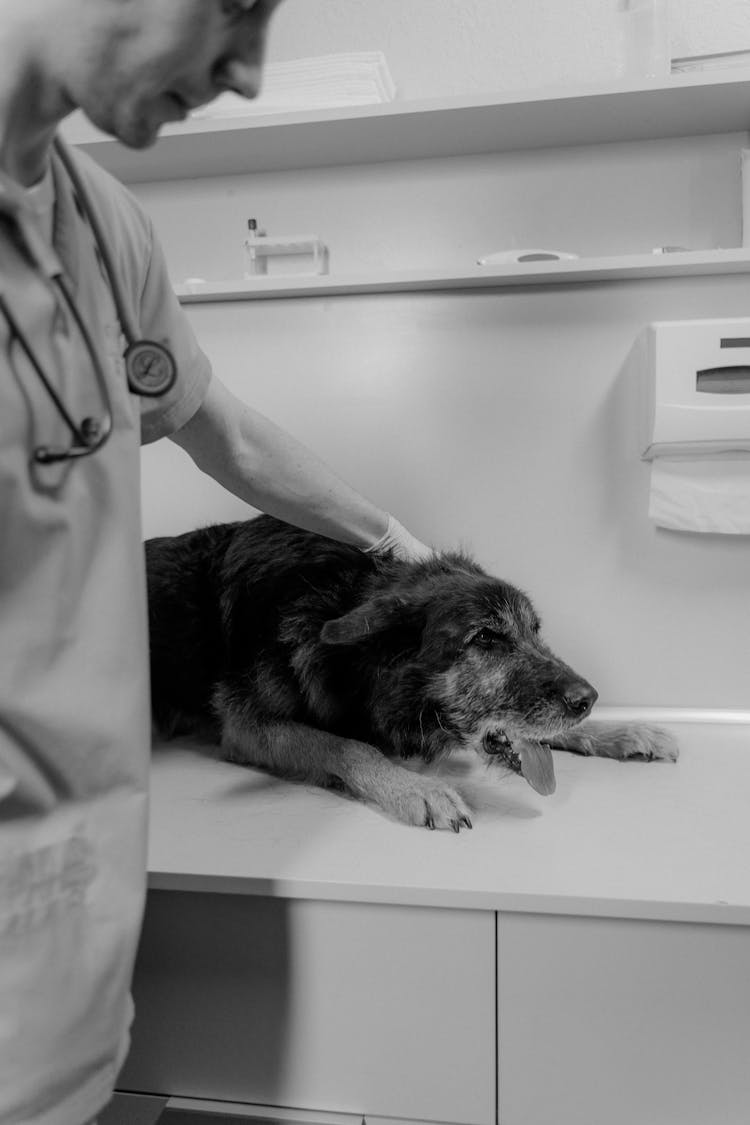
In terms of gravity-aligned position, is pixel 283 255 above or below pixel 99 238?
above

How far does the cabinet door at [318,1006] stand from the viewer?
78cm

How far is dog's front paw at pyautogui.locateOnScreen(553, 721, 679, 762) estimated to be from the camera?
1232mm

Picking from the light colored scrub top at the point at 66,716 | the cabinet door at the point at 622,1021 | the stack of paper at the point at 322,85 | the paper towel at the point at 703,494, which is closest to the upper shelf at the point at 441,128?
the stack of paper at the point at 322,85

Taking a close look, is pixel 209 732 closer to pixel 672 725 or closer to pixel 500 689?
pixel 500 689

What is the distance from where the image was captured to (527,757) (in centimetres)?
112

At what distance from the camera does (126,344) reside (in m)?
0.68

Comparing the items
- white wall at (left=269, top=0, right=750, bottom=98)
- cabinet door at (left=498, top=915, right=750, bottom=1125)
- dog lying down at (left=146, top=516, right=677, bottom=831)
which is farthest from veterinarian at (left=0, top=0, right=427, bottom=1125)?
white wall at (left=269, top=0, right=750, bottom=98)

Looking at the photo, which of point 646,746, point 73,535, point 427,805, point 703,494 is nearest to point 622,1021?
point 427,805

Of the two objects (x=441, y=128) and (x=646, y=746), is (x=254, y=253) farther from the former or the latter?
(x=646, y=746)

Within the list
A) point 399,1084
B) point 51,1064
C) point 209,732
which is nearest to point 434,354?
point 209,732

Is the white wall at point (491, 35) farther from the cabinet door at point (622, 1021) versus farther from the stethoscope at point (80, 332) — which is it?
the cabinet door at point (622, 1021)

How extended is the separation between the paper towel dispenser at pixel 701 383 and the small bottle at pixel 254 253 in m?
0.71

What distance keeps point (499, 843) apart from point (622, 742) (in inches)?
16.4

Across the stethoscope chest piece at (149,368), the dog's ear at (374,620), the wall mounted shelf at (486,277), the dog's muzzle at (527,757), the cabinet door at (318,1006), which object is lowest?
the cabinet door at (318,1006)
